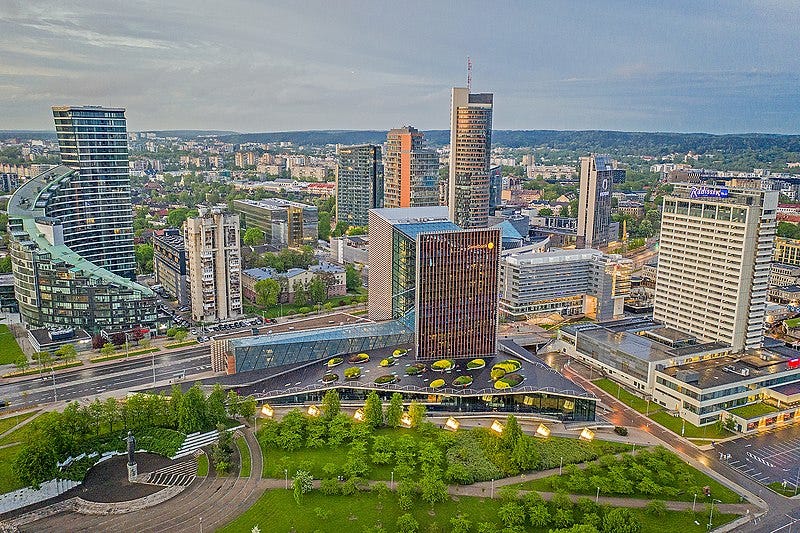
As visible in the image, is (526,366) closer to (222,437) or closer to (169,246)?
(222,437)

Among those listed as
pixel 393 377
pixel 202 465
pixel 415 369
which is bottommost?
pixel 202 465

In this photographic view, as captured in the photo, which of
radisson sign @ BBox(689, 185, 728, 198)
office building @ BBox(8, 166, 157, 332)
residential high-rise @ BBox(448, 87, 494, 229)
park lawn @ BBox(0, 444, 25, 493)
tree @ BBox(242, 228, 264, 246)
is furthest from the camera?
tree @ BBox(242, 228, 264, 246)

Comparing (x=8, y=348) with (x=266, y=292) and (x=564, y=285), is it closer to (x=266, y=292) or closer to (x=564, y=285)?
(x=266, y=292)

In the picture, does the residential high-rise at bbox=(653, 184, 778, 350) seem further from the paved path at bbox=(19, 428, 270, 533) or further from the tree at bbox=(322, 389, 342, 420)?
the paved path at bbox=(19, 428, 270, 533)

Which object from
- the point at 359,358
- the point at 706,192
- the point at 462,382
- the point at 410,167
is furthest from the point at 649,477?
the point at 410,167

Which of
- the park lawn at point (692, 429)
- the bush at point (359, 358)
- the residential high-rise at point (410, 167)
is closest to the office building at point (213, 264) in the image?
the bush at point (359, 358)

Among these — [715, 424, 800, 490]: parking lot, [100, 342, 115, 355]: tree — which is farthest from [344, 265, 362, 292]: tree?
[715, 424, 800, 490]: parking lot

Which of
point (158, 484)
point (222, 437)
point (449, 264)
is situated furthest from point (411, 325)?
point (158, 484)
